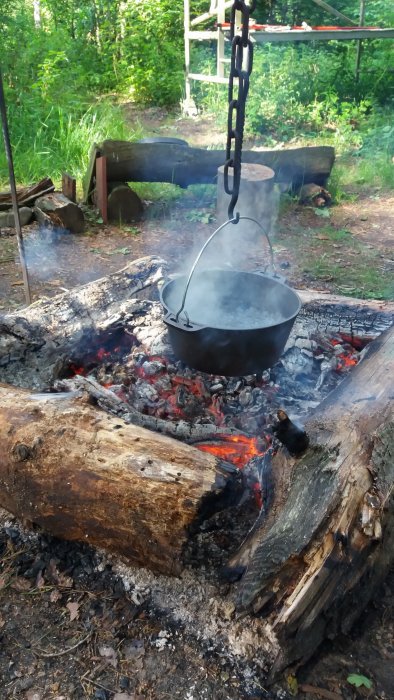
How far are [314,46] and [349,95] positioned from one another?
174cm

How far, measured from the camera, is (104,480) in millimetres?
2102

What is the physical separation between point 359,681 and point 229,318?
1.82 metres

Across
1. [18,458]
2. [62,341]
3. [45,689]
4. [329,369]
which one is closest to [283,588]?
[45,689]

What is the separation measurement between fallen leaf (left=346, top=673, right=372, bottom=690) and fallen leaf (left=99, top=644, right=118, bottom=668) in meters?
0.82

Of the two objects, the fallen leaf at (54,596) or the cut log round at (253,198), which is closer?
the fallen leaf at (54,596)

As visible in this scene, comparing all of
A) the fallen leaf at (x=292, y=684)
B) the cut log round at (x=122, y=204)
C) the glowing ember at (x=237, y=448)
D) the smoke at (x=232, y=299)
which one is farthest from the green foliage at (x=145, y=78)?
the fallen leaf at (x=292, y=684)

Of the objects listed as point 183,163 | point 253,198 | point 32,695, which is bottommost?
point 32,695

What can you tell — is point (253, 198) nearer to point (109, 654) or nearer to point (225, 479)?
point (225, 479)

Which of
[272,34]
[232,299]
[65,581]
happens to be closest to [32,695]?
[65,581]

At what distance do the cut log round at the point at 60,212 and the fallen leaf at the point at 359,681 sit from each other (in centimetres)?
524

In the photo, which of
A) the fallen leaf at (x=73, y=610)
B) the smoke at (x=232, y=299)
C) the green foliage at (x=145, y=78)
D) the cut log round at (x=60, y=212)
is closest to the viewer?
the fallen leaf at (x=73, y=610)

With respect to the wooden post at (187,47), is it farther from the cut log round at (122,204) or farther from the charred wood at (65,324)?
the charred wood at (65,324)

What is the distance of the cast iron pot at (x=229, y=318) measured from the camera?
2391mm

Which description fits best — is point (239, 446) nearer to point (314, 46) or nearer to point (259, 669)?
point (259, 669)
